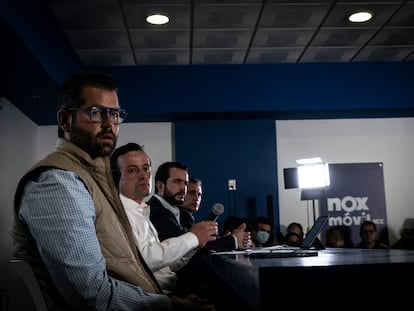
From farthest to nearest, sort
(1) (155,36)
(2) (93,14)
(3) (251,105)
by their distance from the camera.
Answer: (3) (251,105), (1) (155,36), (2) (93,14)

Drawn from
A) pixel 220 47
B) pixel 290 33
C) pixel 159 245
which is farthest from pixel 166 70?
pixel 159 245

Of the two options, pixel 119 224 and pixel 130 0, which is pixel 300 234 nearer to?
pixel 130 0

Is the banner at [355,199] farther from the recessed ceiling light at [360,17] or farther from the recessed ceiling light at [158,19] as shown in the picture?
the recessed ceiling light at [158,19]

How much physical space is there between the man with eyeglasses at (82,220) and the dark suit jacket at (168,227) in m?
1.29

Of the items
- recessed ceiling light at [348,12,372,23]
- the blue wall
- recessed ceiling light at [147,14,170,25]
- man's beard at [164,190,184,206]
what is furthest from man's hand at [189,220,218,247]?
the blue wall

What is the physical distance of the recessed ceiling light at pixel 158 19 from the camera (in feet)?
16.0

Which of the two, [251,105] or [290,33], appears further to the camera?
[251,105]

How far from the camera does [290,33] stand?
5.38m

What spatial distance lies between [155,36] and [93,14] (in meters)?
0.74

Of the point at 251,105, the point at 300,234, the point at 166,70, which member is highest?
the point at 166,70

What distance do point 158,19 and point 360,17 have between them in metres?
1.85

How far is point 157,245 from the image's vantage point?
2.25m

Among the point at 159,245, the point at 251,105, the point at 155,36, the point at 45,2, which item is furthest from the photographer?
the point at 251,105

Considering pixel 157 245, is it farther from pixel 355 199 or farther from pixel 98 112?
pixel 355 199
